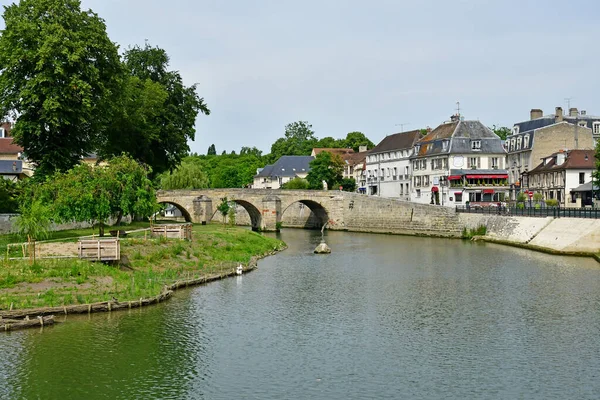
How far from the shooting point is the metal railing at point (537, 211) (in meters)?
63.1

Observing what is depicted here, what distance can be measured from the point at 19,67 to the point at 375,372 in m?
39.7

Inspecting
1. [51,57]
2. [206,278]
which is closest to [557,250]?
[206,278]

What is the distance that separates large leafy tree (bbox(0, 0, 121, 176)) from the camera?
51.5 meters

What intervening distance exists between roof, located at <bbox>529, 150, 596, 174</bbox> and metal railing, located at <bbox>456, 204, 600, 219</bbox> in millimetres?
12210

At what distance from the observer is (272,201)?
96.6m

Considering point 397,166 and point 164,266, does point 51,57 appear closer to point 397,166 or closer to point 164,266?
point 164,266

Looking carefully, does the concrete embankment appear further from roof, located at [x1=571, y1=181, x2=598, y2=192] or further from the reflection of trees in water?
the reflection of trees in water

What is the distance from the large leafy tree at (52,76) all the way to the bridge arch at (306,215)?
165 ft

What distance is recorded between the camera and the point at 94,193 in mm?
48562

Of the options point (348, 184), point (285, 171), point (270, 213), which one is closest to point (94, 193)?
point (270, 213)

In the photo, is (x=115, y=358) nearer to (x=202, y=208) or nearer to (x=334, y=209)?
(x=202, y=208)

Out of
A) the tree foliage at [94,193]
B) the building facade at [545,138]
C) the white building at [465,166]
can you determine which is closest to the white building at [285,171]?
the white building at [465,166]

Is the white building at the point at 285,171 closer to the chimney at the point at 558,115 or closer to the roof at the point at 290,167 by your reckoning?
the roof at the point at 290,167

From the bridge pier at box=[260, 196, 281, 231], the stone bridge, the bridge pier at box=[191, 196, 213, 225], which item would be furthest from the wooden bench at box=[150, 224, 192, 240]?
the bridge pier at box=[260, 196, 281, 231]
